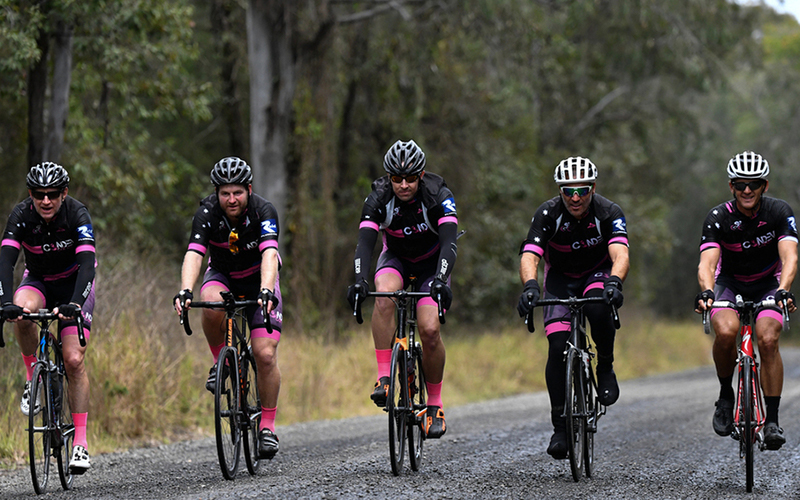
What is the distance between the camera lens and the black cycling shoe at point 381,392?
22.7ft

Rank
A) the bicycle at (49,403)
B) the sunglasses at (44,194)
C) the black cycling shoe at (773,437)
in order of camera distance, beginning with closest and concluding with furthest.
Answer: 1. the bicycle at (49,403)
2. the black cycling shoe at (773,437)
3. the sunglasses at (44,194)

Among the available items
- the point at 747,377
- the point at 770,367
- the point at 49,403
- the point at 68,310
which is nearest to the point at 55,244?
the point at 68,310

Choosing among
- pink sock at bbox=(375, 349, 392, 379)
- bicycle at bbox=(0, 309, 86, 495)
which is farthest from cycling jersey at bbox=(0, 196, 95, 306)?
pink sock at bbox=(375, 349, 392, 379)

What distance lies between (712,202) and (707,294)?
40.7 meters

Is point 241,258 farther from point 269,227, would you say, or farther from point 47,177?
point 47,177

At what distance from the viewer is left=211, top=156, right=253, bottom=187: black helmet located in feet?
23.7

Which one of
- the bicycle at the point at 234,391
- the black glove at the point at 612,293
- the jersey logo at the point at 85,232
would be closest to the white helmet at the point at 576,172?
the black glove at the point at 612,293

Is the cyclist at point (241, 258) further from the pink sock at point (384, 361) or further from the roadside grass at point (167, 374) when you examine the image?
the roadside grass at point (167, 374)

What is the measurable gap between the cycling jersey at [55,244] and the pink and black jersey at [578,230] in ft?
11.1

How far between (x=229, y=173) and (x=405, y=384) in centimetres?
209

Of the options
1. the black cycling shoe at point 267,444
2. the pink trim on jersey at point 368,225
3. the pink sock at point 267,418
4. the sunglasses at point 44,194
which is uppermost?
the sunglasses at point 44,194

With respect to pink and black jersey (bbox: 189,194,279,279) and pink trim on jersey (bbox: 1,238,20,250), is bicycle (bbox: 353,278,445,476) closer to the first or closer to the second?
pink and black jersey (bbox: 189,194,279,279)

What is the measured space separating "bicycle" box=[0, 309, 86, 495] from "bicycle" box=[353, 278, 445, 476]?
7.49 ft

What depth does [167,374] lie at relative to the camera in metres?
10.5
